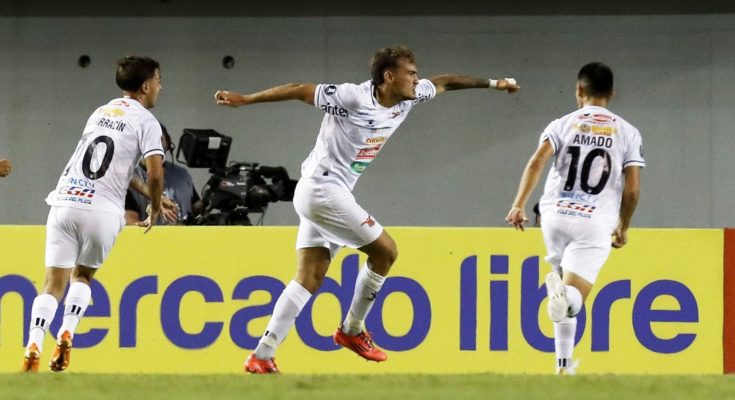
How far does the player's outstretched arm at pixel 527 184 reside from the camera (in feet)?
23.8

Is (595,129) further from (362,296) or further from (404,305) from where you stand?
(404,305)

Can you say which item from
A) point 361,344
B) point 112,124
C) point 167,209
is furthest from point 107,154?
point 361,344

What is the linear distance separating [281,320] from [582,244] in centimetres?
171

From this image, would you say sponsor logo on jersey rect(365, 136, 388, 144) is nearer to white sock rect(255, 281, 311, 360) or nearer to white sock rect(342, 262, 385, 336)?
white sock rect(342, 262, 385, 336)

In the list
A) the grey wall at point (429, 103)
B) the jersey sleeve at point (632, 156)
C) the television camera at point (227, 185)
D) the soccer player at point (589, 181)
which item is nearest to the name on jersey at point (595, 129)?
the soccer player at point (589, 181)

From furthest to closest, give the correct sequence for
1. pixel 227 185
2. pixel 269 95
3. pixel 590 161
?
pixel 227 185 < pixel 590 161 < pixel 269 95

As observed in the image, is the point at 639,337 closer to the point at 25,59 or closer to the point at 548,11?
the point at 548,11

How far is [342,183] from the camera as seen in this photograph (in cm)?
791

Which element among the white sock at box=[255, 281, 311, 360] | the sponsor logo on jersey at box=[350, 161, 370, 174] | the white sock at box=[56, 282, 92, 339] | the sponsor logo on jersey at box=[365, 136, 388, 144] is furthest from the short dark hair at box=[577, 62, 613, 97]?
the white sock at box=[56, 282, 92, 339]

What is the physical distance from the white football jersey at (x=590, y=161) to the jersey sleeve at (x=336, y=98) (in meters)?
1.08

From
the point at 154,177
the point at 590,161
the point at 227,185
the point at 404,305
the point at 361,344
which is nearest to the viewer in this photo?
the point at 590,161

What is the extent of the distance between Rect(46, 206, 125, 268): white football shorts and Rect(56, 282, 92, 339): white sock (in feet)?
0.47

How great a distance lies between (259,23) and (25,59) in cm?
235

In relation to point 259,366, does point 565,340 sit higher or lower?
higher
